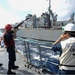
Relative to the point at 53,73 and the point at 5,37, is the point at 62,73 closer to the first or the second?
the point at 53,73

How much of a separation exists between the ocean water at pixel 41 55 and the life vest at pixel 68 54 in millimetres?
1696

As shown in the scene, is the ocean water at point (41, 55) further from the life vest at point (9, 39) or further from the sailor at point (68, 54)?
the sailor at point (68, 54)

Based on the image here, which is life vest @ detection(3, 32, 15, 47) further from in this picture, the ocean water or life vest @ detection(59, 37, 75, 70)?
life vest @ detection(59, 37, 75, 70)

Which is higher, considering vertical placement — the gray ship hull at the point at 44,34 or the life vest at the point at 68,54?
the life vest at the point at 68,54

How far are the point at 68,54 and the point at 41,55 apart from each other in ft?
8.77

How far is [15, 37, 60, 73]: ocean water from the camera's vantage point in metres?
6.17

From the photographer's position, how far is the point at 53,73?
6457mm

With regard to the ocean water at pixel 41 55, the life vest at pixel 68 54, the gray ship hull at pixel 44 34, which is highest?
the life vest at pixel 68 54

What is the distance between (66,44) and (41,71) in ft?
9.65

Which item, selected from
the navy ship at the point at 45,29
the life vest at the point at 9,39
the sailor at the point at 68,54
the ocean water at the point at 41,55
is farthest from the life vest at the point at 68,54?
the navy ship at the point at 45,29

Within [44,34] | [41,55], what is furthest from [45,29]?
[41,55]

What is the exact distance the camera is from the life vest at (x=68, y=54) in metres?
3.98

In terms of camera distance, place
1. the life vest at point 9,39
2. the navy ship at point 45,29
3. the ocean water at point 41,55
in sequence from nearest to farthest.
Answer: the ocean water at point 41,55 → the life vest at point 9,39 → the navy ship at point 45,29

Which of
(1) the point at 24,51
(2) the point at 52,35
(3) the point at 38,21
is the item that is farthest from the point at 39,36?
(1) the point at 24,51
